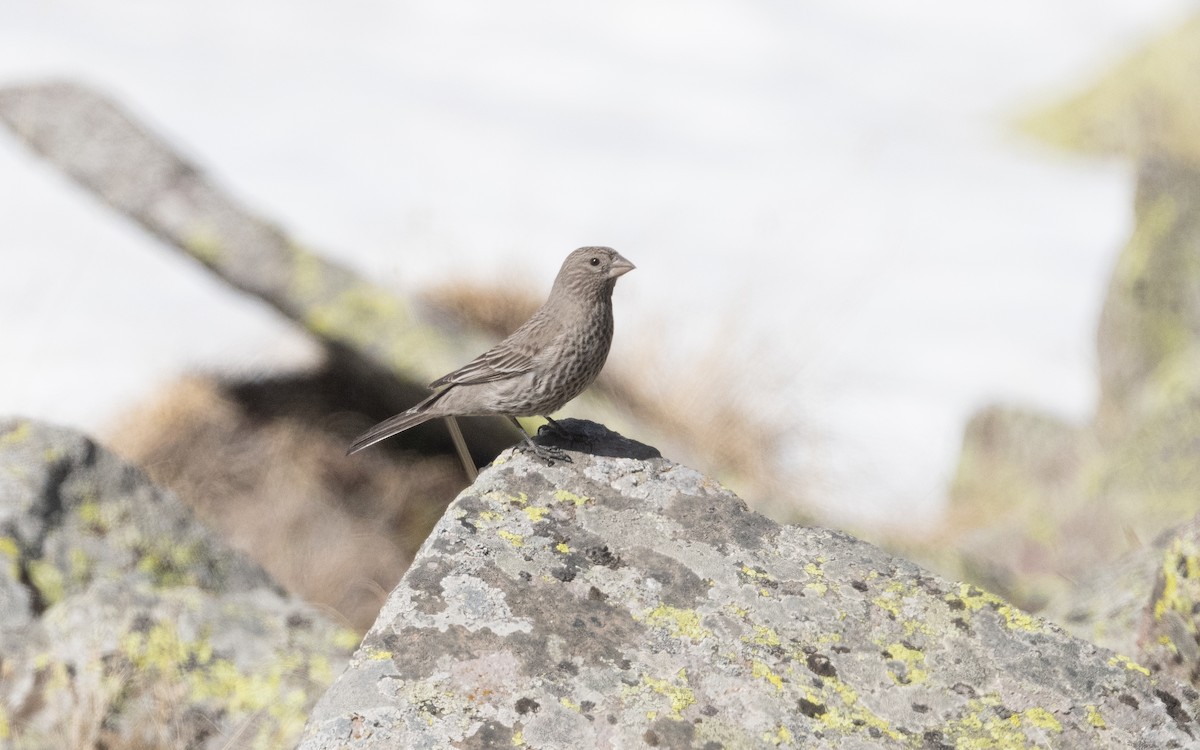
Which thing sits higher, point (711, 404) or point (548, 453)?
point (711, 404)

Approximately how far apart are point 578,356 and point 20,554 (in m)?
2.87

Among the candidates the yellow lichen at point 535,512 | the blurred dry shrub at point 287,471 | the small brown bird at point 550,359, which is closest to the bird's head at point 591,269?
the small brown bird at point 550,359

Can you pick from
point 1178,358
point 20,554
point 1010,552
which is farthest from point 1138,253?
point 20,554

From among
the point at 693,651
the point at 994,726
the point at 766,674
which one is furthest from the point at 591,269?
the point at 994,726

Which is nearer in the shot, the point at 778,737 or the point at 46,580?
the point at 778,737

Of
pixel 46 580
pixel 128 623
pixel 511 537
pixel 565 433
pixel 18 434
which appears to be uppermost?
pixel 565 433

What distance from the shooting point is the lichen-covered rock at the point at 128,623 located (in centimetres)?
507

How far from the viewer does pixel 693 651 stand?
353cm

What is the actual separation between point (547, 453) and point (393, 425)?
3.50 ft

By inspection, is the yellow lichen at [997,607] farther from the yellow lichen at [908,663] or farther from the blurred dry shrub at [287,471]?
the blurred dry shrub at [287,471]

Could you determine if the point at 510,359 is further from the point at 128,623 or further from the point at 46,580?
the point at 46,580

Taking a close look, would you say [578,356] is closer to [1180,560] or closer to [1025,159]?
[1180,560]

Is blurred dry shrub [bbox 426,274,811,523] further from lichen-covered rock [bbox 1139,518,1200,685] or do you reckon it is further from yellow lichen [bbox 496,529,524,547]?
yellow lichen [bbox 496,529,524,547]

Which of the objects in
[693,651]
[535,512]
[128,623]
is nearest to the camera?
[693,651]
